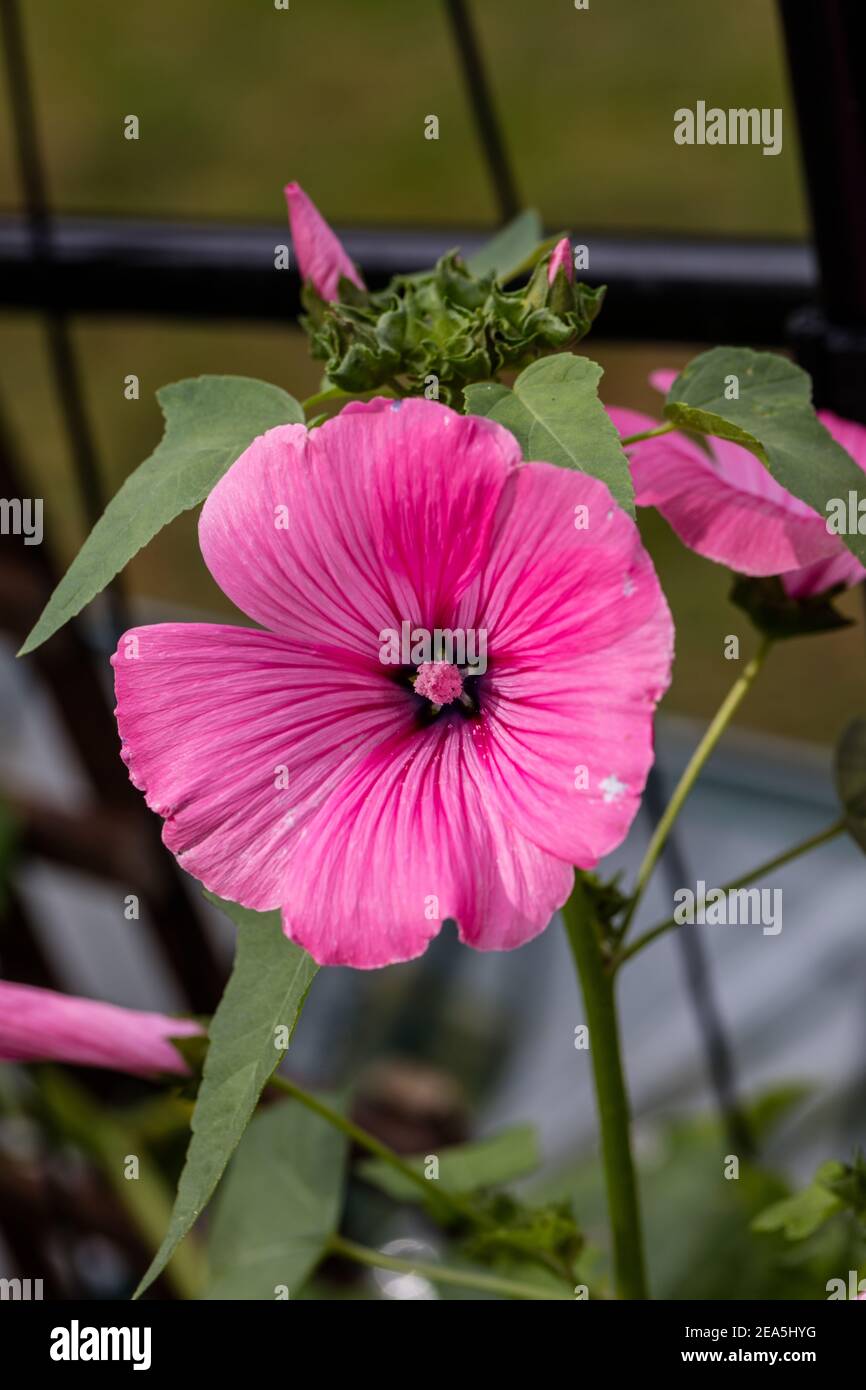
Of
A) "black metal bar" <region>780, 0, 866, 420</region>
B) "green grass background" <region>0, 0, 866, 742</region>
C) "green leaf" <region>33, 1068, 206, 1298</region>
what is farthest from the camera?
"green grass background" <region>0, 0, 866, 742</region>

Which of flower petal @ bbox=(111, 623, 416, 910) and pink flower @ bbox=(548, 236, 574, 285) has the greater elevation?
pink flower @ bbox=(548, 236, 574, 285)

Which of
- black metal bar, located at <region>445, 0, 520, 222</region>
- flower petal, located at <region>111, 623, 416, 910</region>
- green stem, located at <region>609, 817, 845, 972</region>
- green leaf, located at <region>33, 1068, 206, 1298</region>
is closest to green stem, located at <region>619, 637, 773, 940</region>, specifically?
green stem, located at <region>609, 817, 845, 972</region>

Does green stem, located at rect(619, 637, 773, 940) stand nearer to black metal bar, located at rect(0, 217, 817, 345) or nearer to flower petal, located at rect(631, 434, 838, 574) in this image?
flower petal, located at rect(631, 434, 838, 574)

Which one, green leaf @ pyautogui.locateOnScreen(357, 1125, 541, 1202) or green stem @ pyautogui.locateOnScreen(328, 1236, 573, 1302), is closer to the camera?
green stem @ pyautogui.locateOnScreen(328, 1236, 573, 1302)

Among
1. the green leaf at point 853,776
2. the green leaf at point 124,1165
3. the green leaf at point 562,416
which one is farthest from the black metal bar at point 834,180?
the green leaf at point 124,1165

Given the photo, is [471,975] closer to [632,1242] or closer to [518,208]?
[518,208]
